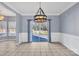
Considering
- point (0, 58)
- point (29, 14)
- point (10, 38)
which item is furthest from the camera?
point (10, 38)

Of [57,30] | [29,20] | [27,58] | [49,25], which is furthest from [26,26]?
[27,58]

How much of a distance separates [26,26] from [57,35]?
9.00ft

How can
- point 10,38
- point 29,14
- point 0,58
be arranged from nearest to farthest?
point 0,58 → point 29,14 → point 10,38

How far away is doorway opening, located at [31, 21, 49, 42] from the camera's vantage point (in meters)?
11.7

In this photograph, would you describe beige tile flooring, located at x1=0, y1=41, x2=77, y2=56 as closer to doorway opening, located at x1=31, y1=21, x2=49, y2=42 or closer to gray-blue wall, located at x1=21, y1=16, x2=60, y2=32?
gray-blue wall, located at x1=21, y1=16, x2=60, y2=32

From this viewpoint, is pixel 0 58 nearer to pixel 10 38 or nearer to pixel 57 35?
pixel 57 35

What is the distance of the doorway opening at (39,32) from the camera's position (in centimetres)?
1172

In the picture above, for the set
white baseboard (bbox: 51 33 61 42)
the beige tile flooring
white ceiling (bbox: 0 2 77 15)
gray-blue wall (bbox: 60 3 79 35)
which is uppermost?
white ceiling (bbox: 0 2 77 15)

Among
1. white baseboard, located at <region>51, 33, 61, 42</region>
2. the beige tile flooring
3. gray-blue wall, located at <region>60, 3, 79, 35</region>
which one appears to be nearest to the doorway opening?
white baseboard, located at <region>51, 33, 61, 42</region>

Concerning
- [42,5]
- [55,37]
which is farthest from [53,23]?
[42,5]

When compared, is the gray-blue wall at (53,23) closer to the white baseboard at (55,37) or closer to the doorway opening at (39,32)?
the white baseboard at (55,37)

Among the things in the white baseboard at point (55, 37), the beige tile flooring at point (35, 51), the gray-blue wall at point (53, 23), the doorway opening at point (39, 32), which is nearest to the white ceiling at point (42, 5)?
the beige tile flooring at point (35, 51)

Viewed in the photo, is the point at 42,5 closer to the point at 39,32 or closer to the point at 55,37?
the point at 55,37

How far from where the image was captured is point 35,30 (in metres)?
11.8
